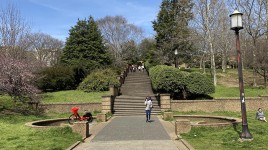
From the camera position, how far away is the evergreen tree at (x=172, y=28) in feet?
156

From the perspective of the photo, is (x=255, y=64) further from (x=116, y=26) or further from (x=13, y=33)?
(x=116, y=26)

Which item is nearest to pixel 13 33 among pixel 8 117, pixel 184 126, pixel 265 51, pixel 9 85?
pixel 9 85

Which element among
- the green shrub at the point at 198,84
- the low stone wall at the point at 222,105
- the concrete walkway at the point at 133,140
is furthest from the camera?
the green shrub at the point at 198,84

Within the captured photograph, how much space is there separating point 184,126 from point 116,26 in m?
62.4

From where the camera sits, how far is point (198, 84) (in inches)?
1197

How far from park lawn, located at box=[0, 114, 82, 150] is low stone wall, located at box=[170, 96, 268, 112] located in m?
15.3

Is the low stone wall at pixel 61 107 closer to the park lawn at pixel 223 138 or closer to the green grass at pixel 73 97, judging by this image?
the green grass at pixel 73 97

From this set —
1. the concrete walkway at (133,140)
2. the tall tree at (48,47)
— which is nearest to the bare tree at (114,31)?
the tall tree at (48,47)

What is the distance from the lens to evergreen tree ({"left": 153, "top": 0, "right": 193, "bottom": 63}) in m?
47.5

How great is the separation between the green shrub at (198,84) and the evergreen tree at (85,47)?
1948 centimetres

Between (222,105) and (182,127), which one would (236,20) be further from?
(222,105)

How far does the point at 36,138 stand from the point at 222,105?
18433mm

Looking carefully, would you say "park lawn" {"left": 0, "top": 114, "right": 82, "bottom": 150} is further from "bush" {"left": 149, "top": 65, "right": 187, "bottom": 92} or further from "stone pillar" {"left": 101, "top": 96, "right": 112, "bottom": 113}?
"bush" {"left": 149, "top": 65, "right": 187, "bottom": 92}

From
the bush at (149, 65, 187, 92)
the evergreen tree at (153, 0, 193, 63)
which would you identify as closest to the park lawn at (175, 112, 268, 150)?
the bush at (149, 65, 187, 92)
